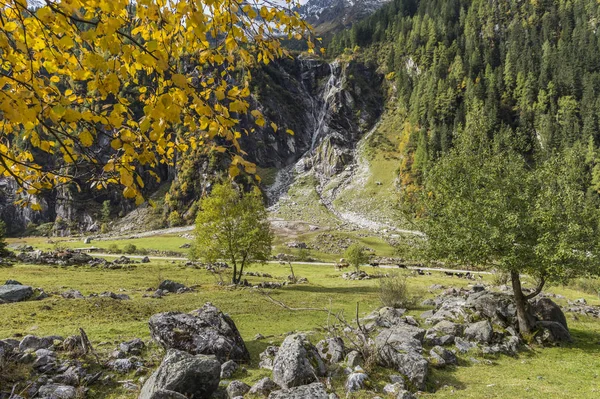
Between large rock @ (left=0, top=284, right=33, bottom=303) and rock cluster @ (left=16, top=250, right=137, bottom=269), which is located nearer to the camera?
large rock @ (left=0, top=284, right=33, bottom=303)

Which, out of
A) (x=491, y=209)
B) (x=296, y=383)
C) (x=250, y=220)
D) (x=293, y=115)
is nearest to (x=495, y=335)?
(x=491, y=209)

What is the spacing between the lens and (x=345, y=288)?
3556 cm

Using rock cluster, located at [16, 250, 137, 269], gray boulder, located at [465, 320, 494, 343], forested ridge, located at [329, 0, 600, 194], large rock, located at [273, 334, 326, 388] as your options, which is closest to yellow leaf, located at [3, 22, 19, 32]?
large rock, located at [273, 334, 326, 388]

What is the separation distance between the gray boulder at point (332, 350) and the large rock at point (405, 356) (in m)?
1.31

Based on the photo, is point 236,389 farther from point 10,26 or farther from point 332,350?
point 10,26

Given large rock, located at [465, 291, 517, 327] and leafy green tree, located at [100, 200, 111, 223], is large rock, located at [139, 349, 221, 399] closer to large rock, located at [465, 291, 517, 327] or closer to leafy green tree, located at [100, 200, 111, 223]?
large rock, located at [465, 291, 517, 327]

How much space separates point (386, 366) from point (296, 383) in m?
3.88

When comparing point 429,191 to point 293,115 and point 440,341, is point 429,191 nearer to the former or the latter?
point 440,341

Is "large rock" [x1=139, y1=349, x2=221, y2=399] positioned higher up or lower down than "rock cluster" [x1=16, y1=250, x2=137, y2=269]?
higher up

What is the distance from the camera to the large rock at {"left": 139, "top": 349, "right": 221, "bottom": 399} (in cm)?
780

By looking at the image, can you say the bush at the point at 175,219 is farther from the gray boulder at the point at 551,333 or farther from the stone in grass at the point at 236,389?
the stone in grass at the point at 236,389

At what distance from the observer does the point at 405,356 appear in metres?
11.1

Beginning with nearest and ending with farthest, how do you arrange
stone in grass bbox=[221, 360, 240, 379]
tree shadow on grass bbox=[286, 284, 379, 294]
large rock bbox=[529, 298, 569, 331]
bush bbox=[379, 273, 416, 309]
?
stone in grass bbox=[221, 360, 240, 379] < large rock bbox=[529, 298, 569, 331] < bush bbox=[379, 273, 416, 309] < tree shadow on grass bbox=[286, 284, 379, 294]

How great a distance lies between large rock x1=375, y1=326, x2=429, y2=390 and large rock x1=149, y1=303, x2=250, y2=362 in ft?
16.0
